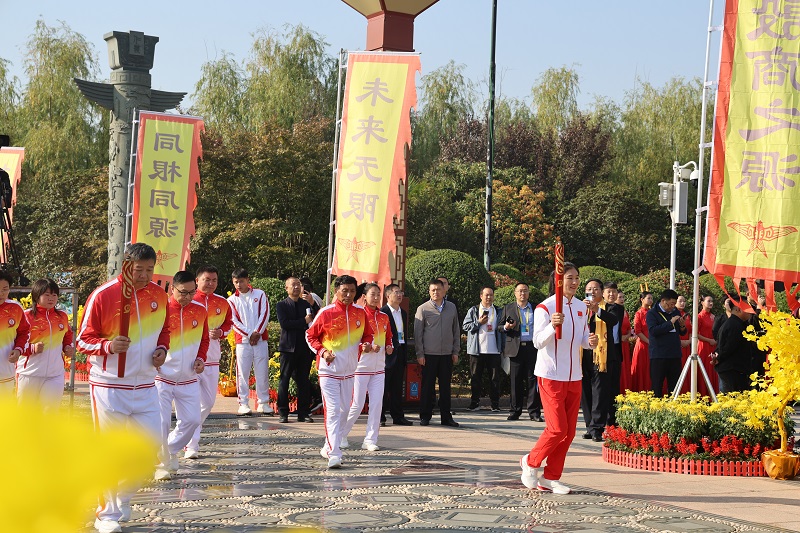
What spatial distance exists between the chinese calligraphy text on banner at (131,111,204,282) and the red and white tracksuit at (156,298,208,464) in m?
5.54

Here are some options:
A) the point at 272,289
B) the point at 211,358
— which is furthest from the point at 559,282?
the point at 272,289

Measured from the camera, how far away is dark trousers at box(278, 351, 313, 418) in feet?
41.5

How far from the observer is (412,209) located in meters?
27.9

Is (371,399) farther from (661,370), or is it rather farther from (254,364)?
(661,370)

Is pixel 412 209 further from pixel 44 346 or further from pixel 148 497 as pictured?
pixel 148 497

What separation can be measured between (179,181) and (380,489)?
7.53 meters

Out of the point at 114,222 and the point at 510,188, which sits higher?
the point at 510,188

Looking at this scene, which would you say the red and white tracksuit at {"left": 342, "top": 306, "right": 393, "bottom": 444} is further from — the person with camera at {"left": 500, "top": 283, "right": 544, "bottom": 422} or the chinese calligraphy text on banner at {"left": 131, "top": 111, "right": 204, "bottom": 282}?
the chinese calligraphy text on banner at {"left": 131, "top": 111, "right": 204, "bottom": 282}

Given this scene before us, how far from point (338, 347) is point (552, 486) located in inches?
97.9

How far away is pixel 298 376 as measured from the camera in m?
12.7

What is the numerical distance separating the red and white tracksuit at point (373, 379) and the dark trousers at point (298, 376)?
2.35 metres

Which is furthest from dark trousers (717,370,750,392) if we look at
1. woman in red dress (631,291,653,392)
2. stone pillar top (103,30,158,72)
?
stone pillar top (103,30,158,72)

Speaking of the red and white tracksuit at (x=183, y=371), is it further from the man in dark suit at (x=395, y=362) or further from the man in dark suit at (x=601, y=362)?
the man in dark suit at (x=601, y=362)

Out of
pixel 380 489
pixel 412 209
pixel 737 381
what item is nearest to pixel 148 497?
pixel 380 489
